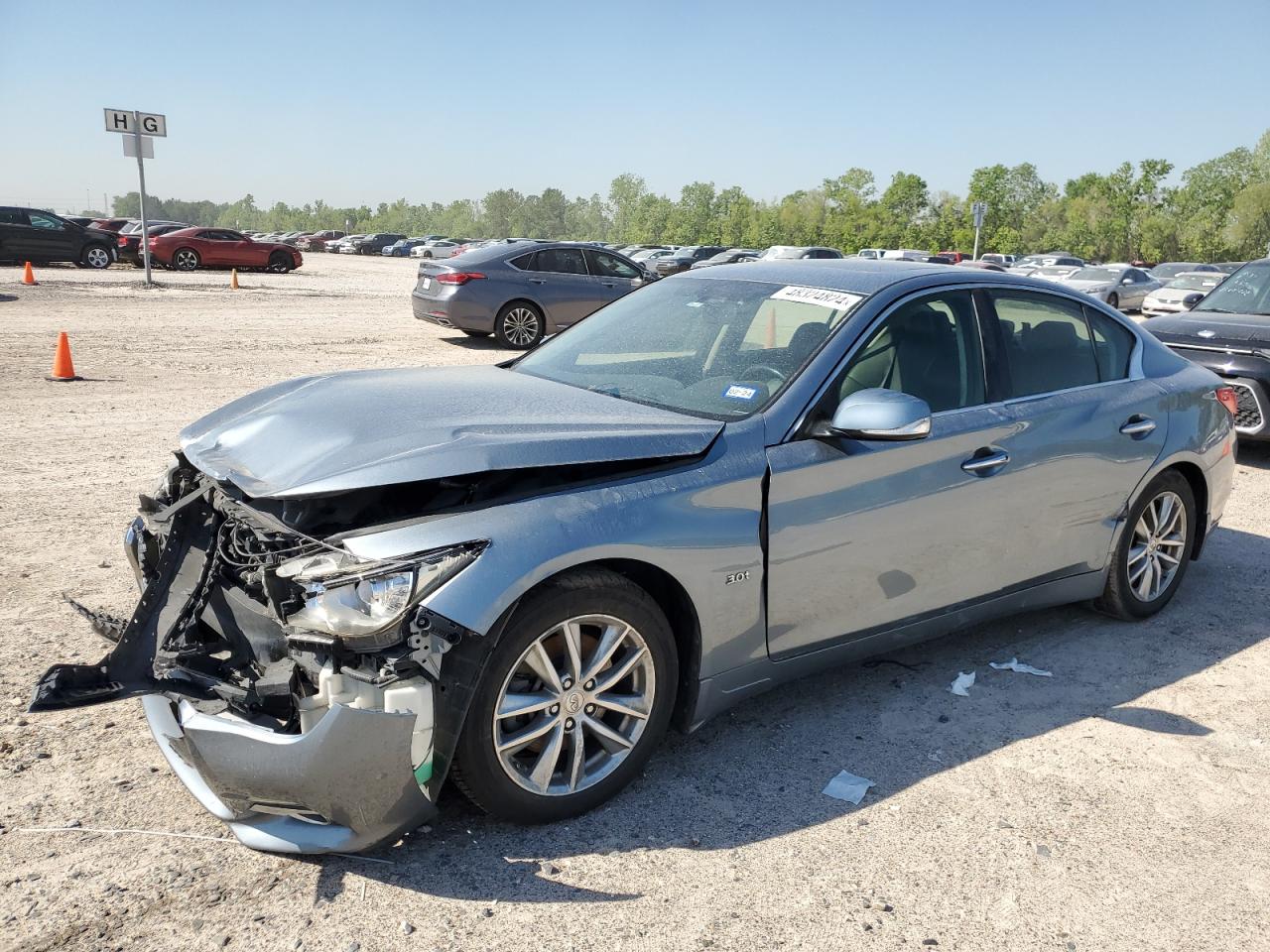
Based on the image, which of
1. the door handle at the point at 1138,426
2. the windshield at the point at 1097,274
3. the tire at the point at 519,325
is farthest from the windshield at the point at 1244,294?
the windshield at the point at 1097,274

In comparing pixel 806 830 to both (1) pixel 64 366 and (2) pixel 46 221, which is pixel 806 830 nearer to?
(1) pixel 64 366

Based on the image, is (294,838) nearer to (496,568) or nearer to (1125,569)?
(496,568)

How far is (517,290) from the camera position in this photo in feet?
50.4

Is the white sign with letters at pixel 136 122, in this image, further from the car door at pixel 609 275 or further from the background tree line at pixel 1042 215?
the background tree line at pixel 1042 215

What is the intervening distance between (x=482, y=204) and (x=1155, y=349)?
202789 millimetres

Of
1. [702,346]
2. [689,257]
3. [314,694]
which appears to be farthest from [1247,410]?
[689,257]

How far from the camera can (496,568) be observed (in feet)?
9.25

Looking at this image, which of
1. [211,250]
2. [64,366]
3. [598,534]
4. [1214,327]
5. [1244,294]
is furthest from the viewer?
[211,250]

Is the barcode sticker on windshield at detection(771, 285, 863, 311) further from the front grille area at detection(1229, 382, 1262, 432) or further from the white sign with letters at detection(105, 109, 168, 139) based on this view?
the white sign with letters at detection(105, 109, 168, 139)

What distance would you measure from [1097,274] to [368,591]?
34.1m

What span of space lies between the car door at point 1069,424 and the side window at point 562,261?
11.6 m

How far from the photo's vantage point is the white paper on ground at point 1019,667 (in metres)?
4.52

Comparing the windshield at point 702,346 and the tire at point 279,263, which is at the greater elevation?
the tire at point 279,263

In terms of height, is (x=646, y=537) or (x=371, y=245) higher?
(x=371, y=245)
